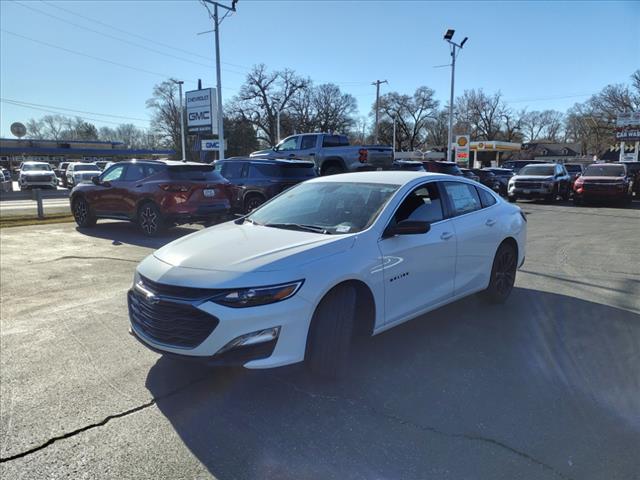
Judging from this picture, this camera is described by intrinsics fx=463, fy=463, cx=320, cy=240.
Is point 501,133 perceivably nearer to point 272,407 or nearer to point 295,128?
point 295,128

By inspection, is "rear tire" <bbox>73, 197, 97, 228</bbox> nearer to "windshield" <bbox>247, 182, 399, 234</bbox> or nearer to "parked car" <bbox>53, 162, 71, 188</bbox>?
"windshield" <bbox>247, 182, 399, 234</bbox>

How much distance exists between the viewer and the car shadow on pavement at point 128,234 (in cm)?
947

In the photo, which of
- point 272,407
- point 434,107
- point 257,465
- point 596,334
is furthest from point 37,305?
point 434,107

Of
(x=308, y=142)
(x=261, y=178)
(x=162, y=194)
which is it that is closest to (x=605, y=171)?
(x=308, y=142)

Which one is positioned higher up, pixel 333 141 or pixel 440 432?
pixel 333 141

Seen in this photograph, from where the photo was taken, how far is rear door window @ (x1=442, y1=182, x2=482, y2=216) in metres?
4.77

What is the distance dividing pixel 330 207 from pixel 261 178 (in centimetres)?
840

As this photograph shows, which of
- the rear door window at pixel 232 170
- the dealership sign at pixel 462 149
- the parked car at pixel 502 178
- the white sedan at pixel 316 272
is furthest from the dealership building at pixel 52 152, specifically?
the white sedan at pixel 316 272

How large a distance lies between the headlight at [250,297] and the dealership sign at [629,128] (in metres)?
42.5

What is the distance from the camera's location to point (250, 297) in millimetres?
2963

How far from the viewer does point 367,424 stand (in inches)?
117

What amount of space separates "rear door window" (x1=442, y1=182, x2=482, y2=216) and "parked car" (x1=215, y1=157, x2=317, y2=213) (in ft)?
24.6

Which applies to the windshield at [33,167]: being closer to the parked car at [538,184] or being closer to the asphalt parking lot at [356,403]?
the parked car at [538,184]

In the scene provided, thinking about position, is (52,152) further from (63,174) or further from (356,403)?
(356,403)
